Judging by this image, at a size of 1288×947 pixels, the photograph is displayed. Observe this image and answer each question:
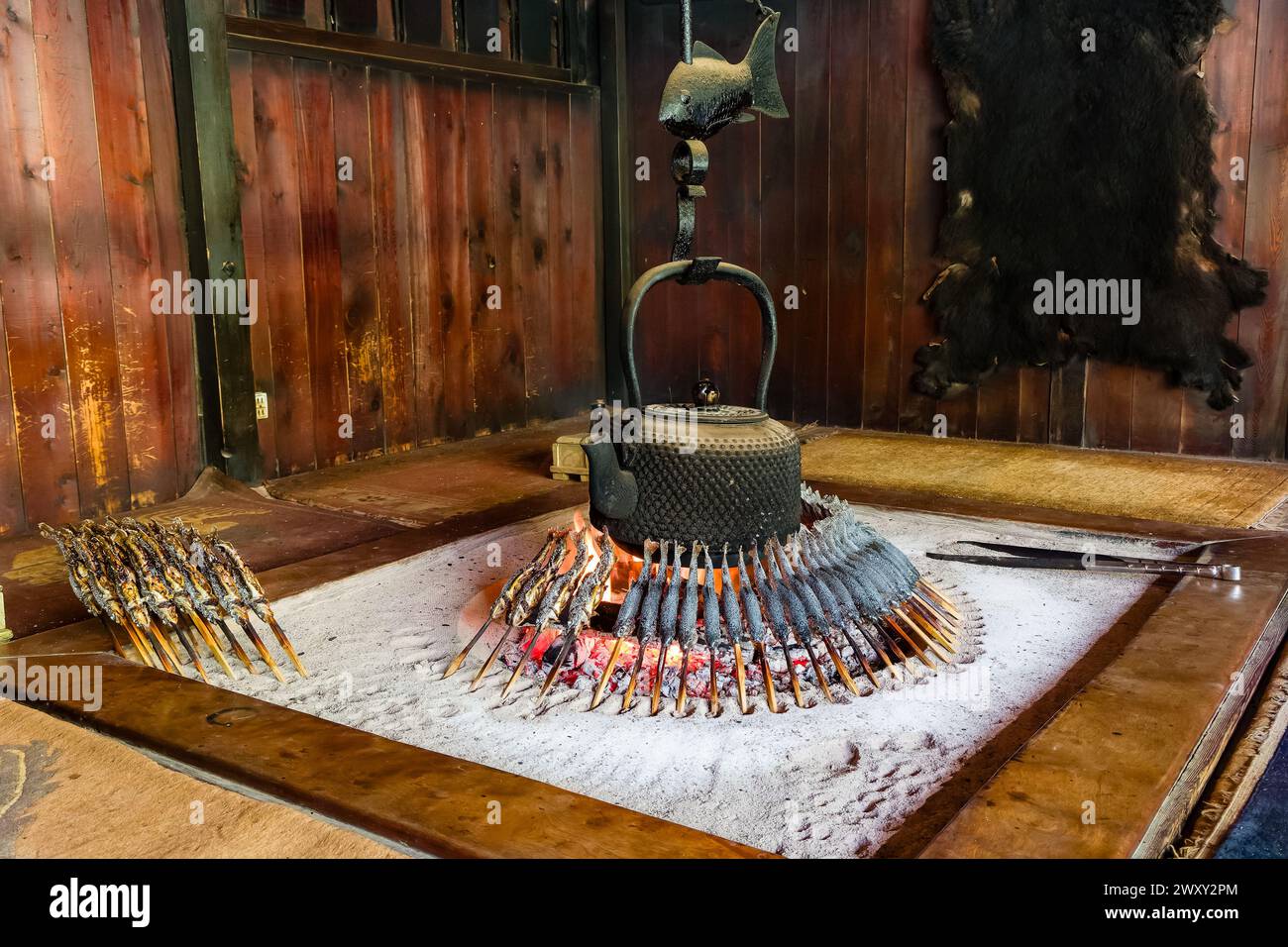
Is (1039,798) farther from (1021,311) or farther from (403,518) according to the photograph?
(1021,311)

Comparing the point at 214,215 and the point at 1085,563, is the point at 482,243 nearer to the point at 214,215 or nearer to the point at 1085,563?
the point at 214,215

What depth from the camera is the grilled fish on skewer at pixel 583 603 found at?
185 cm

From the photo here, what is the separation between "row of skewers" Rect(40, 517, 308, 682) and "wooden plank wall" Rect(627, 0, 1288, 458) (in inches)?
130

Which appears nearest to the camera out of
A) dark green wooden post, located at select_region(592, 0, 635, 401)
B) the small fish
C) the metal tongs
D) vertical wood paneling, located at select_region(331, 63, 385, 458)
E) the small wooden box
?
the small fish

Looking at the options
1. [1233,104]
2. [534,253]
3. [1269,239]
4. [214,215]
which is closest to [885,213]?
[1233,104]

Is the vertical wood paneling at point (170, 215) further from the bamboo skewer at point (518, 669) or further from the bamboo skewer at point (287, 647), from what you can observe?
the bamboo skewer at point (518, 669)

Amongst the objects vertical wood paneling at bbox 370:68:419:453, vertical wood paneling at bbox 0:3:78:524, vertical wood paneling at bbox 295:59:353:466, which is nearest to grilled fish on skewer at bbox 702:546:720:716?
vertical wood paneling at bbox 0:3:78:524

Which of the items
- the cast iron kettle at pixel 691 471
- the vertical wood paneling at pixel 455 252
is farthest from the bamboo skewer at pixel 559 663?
the vertical wood paneling at pixel 455 252

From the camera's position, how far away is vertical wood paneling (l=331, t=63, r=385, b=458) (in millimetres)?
3967

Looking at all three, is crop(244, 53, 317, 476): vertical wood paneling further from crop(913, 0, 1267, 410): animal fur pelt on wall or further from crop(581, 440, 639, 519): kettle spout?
crop(913, 0, 1267, 410): animal fur pelt on wall

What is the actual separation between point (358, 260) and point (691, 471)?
2619mm

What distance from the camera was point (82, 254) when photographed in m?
3.14

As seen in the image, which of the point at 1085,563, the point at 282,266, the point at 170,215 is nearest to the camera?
the point at 1085,563

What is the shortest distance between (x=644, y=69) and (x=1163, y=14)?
227 cm
